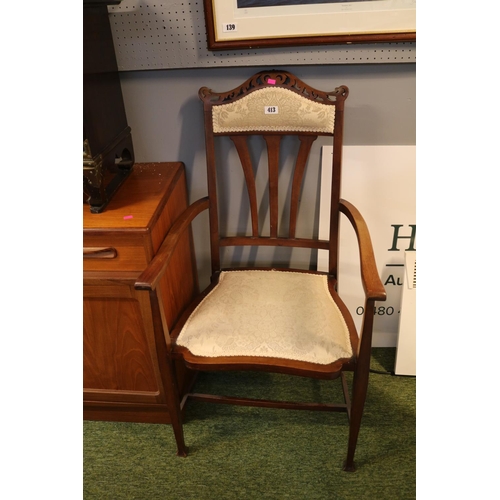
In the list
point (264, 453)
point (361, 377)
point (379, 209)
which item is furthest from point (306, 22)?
point (264, 453)

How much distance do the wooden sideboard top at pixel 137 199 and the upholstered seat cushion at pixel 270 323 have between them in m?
0.36

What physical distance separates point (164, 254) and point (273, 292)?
1.31 ft

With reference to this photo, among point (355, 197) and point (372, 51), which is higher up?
point (372, 51)

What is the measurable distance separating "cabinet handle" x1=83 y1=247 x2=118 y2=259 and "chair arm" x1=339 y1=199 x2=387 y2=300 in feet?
2.43

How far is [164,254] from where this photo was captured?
1276 mm

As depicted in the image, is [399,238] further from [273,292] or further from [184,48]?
[184,48]

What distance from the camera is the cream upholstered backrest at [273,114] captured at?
56.4 inches

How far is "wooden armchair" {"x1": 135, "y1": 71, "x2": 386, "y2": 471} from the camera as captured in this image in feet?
4.03

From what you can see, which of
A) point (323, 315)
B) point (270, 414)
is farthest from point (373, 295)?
point (270, 414)

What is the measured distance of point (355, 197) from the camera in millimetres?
1682

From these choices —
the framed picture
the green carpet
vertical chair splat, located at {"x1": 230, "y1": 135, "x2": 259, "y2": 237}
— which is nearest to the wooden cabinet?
the green carpet

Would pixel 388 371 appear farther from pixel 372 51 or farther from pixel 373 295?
pixel 372 51

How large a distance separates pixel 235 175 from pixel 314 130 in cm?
39

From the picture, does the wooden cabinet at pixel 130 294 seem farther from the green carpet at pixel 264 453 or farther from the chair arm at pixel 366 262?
the chair arm at pixel 366 262
